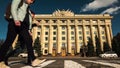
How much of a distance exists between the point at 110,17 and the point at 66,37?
75.4 ft

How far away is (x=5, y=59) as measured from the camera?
455 cm

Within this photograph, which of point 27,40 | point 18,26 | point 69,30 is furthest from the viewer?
point 69,30

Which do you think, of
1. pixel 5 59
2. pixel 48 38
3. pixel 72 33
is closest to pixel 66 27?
pixel 72 33

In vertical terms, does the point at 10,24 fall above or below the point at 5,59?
above

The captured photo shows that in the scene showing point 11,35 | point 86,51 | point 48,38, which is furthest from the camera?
point 48,38

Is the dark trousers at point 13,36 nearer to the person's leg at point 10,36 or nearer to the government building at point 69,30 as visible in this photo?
the person's leg at point 10,36

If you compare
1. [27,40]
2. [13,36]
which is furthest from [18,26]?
[27,40]

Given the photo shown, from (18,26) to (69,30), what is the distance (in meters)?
90.4

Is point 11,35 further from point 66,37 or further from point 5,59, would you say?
point 66,37

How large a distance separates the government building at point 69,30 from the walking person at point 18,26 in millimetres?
85130

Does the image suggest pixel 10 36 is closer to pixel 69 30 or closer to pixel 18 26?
pixel 18 26

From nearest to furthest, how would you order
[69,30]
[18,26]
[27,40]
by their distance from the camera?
[18,26], [27,40], [69,30]

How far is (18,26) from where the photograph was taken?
412 cm

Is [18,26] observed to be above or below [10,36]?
above
